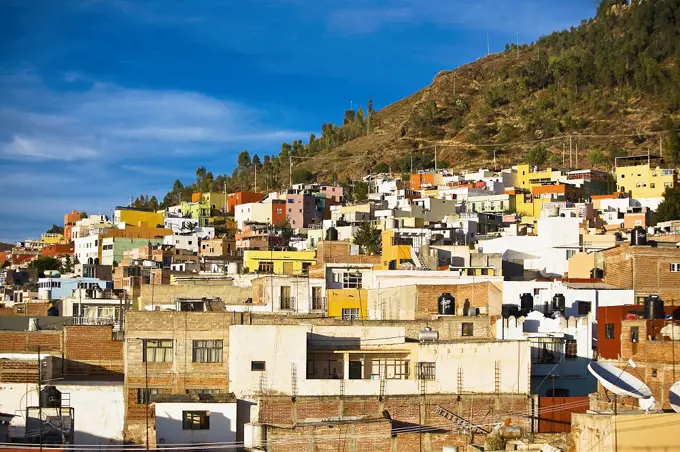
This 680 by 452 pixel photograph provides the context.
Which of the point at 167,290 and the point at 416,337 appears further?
the point at 167,290

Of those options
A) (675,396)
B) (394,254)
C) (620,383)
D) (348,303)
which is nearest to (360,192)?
(394,254)

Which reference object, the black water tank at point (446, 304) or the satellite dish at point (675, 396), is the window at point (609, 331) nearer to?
the satellite dish at point (675, 396)

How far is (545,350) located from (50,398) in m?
13.4

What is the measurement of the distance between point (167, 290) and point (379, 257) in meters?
10.9

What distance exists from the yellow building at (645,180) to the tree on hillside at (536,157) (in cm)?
2253

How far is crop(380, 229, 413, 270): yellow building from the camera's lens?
1826 inches

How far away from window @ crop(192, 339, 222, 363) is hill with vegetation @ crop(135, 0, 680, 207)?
85411 mm

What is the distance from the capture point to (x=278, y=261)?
62219 millimetres

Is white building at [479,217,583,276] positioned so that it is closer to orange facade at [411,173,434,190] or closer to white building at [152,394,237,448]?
white building at [152,394,237,448]

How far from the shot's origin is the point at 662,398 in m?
26.5

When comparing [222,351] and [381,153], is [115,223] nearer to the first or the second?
[381,153]

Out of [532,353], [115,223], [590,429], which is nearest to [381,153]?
[115,223]

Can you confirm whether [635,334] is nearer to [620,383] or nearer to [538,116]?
[620,383]

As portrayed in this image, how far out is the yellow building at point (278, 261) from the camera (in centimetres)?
5981
